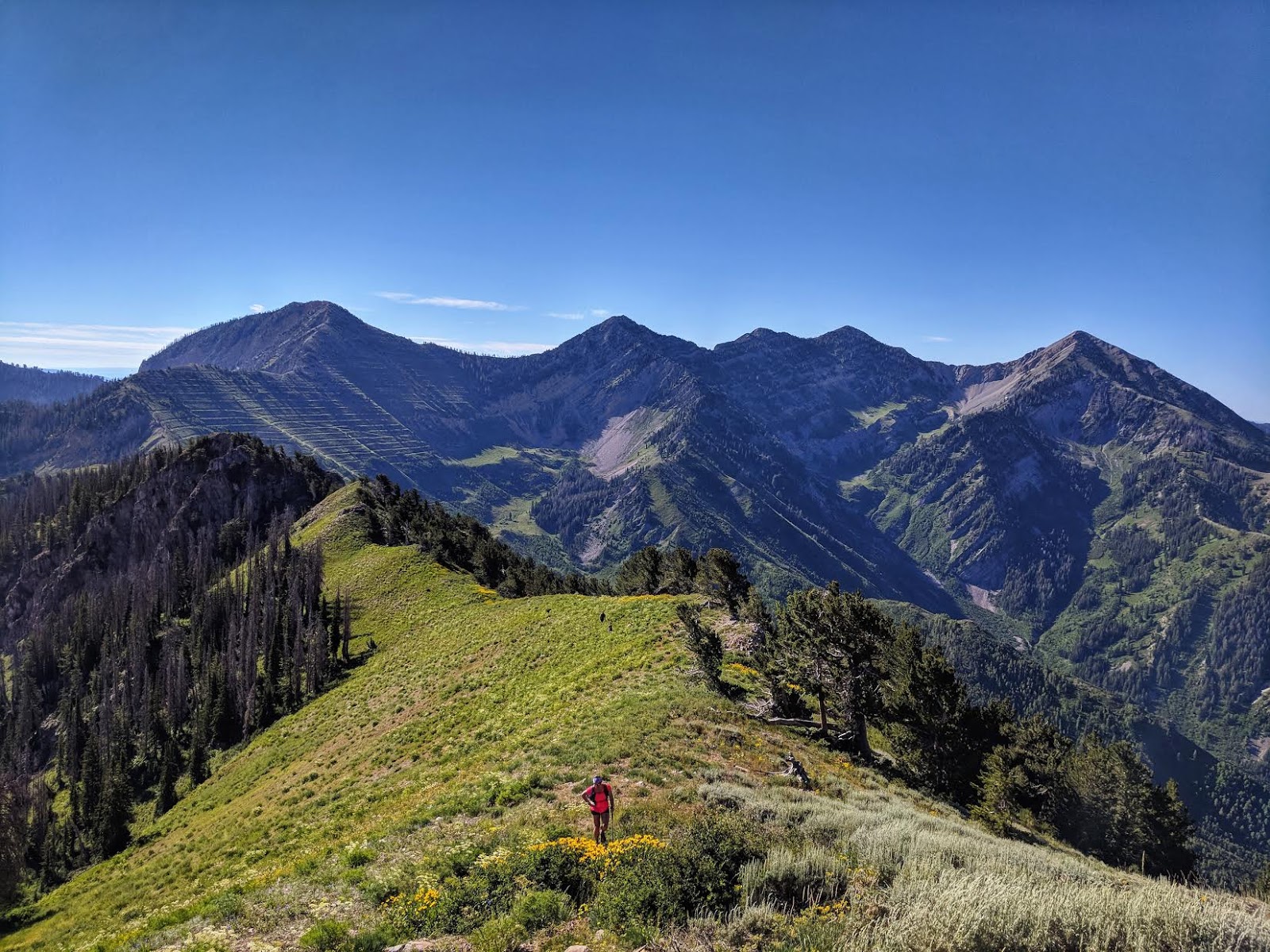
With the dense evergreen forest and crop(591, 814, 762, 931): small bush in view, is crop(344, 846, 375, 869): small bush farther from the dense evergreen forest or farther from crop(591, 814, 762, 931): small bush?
the dense evergreen forest

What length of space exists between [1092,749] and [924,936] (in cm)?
8377

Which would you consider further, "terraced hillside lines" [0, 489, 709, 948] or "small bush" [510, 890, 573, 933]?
"terraced hillside lines" [0, 489, 709, 948]

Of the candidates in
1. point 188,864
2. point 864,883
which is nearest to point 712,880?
point 864,883

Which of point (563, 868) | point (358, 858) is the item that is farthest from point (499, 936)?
point (358, 858)

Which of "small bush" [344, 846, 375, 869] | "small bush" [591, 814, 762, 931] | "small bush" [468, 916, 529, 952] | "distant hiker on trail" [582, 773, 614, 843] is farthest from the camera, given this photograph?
"small bush" [344, 846, 375, 869]

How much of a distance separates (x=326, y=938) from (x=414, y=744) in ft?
86.1

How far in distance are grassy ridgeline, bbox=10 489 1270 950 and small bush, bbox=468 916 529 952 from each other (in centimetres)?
114

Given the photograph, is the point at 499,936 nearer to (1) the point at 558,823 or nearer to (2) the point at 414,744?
(1) the point at 558,823

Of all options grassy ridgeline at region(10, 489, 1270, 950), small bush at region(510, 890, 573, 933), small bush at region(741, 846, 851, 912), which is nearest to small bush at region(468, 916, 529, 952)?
small bush at region(510, 890, 573, 933)

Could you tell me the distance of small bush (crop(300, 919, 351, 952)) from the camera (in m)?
12.9

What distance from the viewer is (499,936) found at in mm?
11508

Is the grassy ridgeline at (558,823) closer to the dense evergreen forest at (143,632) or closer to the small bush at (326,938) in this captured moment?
the small bush at (326,938)

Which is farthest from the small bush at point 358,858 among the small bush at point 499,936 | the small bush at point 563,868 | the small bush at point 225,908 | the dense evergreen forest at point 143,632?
the dense evergreen forest at point 143,632

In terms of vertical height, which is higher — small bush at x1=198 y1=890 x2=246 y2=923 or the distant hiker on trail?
the distant hiker on trail
